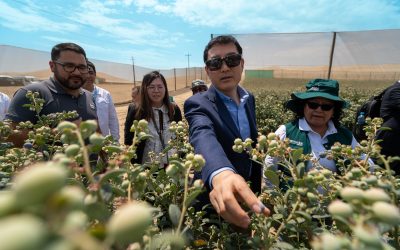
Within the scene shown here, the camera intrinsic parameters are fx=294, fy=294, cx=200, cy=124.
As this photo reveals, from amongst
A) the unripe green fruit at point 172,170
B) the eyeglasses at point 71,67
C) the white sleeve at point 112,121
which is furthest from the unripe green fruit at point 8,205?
the white sleeve at point 112,121

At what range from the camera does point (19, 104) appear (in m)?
2.17

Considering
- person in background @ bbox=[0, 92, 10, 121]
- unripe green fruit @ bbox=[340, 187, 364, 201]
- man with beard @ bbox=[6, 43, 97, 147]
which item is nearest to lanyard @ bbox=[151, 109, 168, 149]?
man with beard @ bbox=[6, 43, 97, 147]

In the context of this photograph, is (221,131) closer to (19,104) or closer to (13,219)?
(13,219)

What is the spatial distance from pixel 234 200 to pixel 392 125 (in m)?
2.37

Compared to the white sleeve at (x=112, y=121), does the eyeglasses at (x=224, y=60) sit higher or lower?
higher

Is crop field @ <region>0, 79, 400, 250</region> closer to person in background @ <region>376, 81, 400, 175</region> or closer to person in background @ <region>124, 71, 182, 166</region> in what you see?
person in background @ <region>376, 81, 400, 175</region>

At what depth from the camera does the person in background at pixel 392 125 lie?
249 centimetres

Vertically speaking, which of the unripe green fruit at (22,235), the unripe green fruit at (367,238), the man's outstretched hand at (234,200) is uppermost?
the unripe green fruit at (22,235)

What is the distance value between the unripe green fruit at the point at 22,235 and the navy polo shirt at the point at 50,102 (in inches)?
85.9

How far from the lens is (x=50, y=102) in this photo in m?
2.37

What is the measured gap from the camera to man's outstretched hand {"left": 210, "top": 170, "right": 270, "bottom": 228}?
709mm

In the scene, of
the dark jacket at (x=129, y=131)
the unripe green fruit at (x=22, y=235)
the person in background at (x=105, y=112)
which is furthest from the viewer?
the person in background at (x=105, y=112)

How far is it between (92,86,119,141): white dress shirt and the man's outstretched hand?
2.58m

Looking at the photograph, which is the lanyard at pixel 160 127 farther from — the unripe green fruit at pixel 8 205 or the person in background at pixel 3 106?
the unripe green fruit at pixel 8 205
